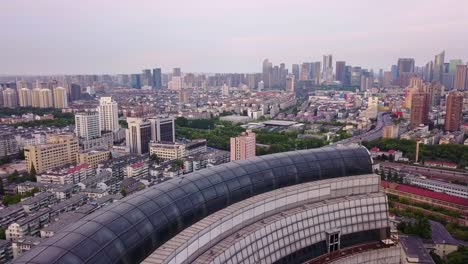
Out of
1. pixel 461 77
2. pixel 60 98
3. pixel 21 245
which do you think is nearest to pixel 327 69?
pixel 461 77

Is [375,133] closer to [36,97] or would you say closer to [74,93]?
[36,97]

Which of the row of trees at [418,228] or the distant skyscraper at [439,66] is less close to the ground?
the distant skyscraper at [439,66]

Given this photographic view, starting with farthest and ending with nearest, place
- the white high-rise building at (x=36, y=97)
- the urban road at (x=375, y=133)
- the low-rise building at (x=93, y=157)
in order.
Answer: the white high-rise building at (x=36, y=97) < the urban road at (x=375, y=133) < the low-rise building at (x=93, y=157)

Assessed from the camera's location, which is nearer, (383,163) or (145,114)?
(383,163)

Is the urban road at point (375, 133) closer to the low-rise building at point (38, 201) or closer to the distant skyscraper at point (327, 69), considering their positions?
the low-rise building at point (38, 201)

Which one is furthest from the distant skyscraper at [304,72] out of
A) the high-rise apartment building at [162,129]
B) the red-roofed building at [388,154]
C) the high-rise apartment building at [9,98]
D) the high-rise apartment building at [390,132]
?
the red-roofed building at [388,154]

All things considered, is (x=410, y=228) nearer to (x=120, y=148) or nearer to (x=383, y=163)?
(x=383, y=163)

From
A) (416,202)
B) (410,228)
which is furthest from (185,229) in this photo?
(416,202)
